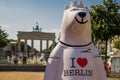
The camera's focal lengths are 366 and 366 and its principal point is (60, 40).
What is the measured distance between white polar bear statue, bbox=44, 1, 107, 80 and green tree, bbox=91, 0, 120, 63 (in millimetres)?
18967

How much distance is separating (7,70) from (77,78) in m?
26.0

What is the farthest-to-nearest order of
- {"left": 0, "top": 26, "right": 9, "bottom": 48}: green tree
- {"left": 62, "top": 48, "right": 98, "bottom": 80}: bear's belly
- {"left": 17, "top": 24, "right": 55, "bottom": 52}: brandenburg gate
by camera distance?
{"left": 17, "top": 24, "right": 55, "bottom": 52}: brandenburg gate, {"left": 0, "top": 26, "right": 9, "bottom": 48}: green tree, {"left": 62, "top": 48, "right": 98, "bottom": 80}: bear's belly

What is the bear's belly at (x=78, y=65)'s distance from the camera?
30.4 ft

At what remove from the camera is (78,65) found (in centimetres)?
938

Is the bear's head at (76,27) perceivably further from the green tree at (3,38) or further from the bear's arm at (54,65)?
the green tree at (3,38)

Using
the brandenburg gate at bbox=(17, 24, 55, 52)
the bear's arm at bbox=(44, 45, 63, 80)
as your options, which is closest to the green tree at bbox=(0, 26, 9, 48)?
the brandenburg gate at bbox=(17, 24, 55, 52)

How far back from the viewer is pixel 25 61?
37219mm

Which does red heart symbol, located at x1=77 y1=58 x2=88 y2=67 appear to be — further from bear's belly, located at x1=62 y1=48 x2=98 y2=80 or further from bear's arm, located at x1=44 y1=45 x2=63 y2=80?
bear's arm, located at x1=44 y1=45 x2=63 y2=80

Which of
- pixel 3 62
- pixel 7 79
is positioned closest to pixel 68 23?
pixel 7 79

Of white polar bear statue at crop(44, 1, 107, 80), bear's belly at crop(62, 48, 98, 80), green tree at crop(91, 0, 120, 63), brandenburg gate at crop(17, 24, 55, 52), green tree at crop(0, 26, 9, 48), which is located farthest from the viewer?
brandenburg gate at crop(17, 24, 55, 52)

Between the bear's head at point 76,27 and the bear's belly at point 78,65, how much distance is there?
10.8 inches

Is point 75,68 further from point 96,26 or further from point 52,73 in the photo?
point 96,26

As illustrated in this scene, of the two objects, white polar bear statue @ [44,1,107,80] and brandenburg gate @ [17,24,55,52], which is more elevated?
white polar bear statue @ [44,1,107,80]

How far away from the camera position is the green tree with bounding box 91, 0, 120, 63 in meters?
28.6
